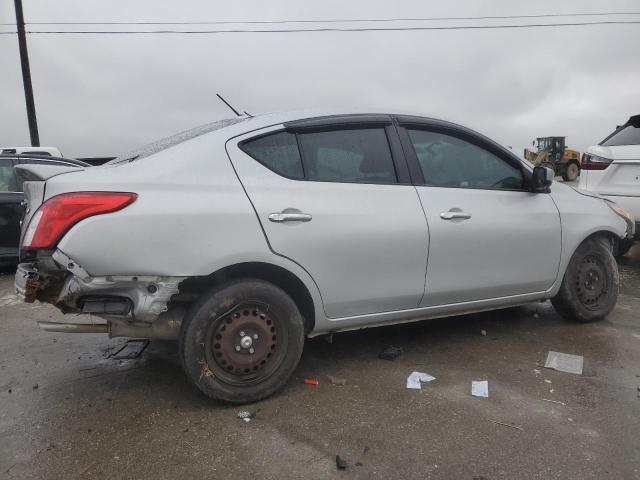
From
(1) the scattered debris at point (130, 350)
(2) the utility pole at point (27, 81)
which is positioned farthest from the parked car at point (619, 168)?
(2) the utility pole at point (27, 81)

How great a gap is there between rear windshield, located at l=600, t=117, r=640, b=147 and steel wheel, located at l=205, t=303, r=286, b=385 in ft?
16.6

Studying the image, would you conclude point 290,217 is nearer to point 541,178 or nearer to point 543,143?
point 541,178

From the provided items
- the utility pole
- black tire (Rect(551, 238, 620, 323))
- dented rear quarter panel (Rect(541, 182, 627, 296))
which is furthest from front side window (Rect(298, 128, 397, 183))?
the utility pole

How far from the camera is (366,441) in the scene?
8.46 feet

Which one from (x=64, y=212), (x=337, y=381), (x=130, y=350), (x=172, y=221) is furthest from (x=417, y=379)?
(x=64, y=212)

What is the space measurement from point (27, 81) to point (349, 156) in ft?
49.5

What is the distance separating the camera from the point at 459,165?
366 centimetres

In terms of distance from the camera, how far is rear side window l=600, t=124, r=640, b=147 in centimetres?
591

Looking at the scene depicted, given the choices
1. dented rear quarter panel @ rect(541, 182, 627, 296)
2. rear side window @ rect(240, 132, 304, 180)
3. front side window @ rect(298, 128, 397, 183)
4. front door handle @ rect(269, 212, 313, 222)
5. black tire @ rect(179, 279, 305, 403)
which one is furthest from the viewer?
dented rear quarter panel @ rect(541, 182, 627, 296)

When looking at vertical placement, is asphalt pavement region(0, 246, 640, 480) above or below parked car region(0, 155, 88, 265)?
below

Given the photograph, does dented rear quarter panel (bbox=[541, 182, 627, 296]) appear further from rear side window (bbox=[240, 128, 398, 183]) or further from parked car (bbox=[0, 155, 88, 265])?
parked car (bbox=[0, 155, 88, 265])

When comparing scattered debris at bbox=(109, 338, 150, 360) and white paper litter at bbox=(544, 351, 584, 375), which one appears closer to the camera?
white paper litter at bbox=(544, 351, 584, 375)

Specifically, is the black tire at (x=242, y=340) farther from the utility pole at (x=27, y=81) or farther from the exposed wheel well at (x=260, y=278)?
the utility pole at (x=27, y=81)

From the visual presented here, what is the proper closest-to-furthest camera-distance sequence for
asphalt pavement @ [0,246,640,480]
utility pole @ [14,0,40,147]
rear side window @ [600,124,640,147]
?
asphalt pavement @ [0,246,640,480] → rear side window @ [600,124,640,147] → utility pole @ [14,0,40,147]
